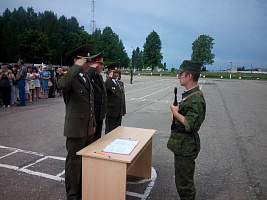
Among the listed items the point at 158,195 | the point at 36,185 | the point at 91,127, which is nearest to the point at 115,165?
Result: the point at 91,127

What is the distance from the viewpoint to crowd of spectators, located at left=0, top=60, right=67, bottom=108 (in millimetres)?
9773

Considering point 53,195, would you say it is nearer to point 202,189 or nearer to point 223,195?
point 202,189

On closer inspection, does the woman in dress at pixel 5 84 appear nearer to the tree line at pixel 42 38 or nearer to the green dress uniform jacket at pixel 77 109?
the green dress uniform jacket at pixel 77 109

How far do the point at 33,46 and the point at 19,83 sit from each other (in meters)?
44.4

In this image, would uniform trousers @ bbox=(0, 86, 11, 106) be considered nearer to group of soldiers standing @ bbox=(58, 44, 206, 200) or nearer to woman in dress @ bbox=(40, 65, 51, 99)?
woman in dress @ bbox=(40, 65, 51, 99)

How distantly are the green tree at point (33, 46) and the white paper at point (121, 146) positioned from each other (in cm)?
5274

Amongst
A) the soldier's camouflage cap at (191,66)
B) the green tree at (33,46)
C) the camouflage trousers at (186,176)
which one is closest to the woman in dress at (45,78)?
the soldier's camouflage cap at (191,66)

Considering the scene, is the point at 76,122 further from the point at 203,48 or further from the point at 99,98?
the point at 203,48

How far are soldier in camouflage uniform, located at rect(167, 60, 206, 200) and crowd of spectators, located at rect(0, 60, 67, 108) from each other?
364 inches

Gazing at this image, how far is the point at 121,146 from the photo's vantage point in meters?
3.00

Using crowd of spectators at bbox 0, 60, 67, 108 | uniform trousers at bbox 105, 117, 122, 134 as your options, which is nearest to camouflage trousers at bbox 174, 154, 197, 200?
uniform trousers at bbox 105, 117, 122, 134

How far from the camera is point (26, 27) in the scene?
5653 cm

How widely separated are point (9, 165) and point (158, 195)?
119 inches

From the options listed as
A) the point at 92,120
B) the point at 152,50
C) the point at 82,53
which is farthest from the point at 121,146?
the point at 152,50
